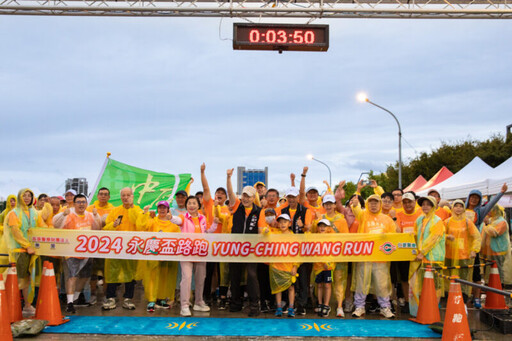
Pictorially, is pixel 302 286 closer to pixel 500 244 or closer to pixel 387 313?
pixel 387 313

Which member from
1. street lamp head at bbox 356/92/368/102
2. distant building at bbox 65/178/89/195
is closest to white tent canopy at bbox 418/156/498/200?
street lamp head at bbox 356/92/368/102

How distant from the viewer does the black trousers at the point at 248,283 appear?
327 inches

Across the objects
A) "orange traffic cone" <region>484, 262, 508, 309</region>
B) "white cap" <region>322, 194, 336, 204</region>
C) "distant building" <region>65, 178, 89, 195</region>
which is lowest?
"orange traffic cone" <region>484, 262, 508, 309</region>

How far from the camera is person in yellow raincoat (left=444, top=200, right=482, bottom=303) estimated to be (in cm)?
876

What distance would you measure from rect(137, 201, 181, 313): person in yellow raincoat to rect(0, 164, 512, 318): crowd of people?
0.7 inches

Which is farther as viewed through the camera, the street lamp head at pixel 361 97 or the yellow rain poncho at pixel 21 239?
the street lamp head at pixel 361 97

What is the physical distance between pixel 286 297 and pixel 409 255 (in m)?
2.17

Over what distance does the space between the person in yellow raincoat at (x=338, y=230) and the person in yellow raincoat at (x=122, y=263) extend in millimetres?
3162

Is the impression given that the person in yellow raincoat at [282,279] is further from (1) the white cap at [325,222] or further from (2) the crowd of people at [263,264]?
(1) the white cap at [325,222]

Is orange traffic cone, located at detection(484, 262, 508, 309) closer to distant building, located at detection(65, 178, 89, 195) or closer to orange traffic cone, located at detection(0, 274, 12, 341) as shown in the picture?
orange traffic cone, located at detection(0, 274, 12, 341)

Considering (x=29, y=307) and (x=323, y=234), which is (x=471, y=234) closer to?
(x=323, y=234)

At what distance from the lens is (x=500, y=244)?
952 cm

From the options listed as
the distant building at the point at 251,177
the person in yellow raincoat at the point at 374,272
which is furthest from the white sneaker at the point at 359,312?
the distant building at the point at 251,177

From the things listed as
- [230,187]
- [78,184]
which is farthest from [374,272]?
[78,184]
